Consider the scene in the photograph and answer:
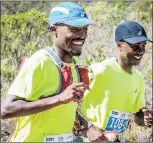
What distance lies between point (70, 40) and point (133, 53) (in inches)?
42.6

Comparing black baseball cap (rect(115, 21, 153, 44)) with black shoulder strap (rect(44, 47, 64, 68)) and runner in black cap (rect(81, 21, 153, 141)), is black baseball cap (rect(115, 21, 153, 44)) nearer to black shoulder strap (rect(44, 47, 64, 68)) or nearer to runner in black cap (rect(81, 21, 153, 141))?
runner in black cap (rect(81, 21, 153, 141))

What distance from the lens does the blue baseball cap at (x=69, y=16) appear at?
226 centimetres

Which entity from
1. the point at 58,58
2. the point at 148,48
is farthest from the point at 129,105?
the point at 148,48

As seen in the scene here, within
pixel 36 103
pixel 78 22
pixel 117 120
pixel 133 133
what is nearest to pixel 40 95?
pixel 36 103

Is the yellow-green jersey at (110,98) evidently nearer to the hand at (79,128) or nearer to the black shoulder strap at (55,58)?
the hand at (79,128)

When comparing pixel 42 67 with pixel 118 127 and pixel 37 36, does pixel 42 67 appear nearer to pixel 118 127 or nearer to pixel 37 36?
pixel 118 127

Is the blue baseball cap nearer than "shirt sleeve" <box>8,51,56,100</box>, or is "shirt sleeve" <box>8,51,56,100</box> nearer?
"shirt sleeve" <box>8,51,56,100</box>

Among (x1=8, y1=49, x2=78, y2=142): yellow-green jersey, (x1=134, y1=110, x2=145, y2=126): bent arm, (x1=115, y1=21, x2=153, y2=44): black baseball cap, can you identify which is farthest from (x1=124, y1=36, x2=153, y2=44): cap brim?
(x1=8, y1=49, x2=78, y2=142): yellow-green jersey

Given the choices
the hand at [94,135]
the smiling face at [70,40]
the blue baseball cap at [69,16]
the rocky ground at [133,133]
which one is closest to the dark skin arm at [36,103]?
the smiling face at [70,40]

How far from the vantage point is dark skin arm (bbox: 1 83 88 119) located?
6.41ft

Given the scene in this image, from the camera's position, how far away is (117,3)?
8234 millimetres

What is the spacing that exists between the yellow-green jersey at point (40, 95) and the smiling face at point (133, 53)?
1.11m

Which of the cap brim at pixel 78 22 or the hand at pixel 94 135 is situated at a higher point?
the cap brim at pixel 78 22

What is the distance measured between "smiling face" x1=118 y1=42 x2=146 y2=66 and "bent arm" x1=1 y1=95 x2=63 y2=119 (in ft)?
4.42
